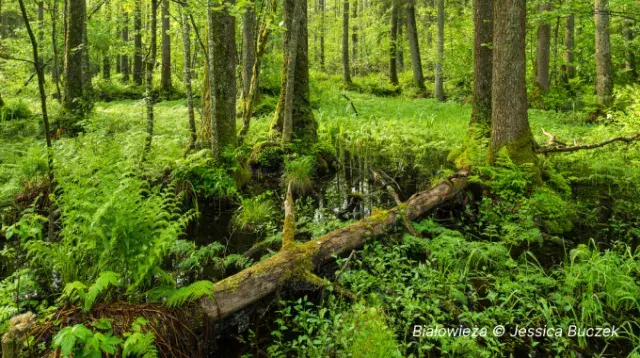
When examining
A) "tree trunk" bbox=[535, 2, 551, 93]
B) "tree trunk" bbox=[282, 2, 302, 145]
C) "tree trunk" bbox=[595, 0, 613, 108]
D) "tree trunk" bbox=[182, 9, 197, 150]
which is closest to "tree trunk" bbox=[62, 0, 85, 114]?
"tree trunk" bbox=[182, 9, 197, 150]

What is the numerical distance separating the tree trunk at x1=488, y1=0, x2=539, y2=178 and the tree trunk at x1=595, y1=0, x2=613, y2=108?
7752 mm

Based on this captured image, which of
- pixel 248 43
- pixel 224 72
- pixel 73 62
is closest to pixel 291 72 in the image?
pixel 224 72

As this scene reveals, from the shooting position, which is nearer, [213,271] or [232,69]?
[213,271]

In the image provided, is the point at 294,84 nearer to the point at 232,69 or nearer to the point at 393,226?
the point at 232,69

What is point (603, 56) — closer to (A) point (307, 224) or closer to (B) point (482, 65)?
(B) point (482, 65)

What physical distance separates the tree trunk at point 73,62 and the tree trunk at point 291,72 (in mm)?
6448

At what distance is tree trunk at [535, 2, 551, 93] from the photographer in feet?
53.6

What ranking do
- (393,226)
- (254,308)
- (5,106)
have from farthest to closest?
(5,106)
(393,226)
(254,308)

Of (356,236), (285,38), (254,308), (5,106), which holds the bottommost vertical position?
(254,308)

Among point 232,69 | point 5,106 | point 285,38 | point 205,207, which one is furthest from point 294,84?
point 5,106

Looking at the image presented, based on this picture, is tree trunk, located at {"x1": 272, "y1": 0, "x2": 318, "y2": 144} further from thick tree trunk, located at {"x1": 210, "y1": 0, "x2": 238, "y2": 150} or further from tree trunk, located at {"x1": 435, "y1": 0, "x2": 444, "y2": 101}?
tree trunk, located at {"x1": 435, "y1": 0, "x2": 444, "y2": 101}

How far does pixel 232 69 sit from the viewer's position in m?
8.11

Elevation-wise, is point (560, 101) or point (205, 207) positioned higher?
point (560, 101)

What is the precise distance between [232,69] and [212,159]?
189 centimetres
